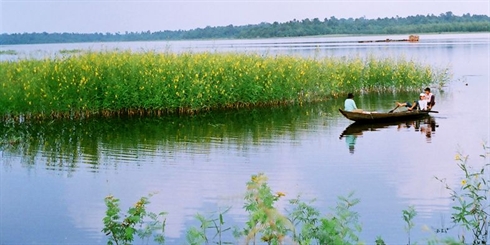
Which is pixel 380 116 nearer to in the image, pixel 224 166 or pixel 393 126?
pixel 393 126

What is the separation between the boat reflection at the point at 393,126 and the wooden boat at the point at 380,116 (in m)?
0.14

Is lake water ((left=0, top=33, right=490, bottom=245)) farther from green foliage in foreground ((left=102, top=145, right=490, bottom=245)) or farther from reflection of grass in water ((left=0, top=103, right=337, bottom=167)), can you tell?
green foliage in foreground ((left=102, top=145, right=490, bottom=245))

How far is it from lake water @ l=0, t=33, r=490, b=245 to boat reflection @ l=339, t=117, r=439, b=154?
0.07 metres

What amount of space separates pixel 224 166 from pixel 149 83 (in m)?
8.48

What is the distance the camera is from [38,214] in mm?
11289

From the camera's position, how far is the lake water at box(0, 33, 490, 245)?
10625 mm

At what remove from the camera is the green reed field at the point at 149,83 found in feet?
70.8

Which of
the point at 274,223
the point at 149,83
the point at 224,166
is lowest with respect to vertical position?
the point at 224,166

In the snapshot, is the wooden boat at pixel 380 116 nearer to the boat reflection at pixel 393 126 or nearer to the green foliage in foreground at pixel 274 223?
the boat reflection at pixel 393 126

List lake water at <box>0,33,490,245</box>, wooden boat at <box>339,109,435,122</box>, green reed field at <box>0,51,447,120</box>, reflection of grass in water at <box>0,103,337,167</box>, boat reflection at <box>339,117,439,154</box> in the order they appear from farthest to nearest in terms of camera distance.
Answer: green reed field at <box>0,51,447,120</box> < wooden boat at <box>339,109,435,122</box> < boat reflection at <box>339,117,439,154</box> < reflection of grass in water at <box>0,103,337,167</box> < lake water at <box>0,33,490,245</box>

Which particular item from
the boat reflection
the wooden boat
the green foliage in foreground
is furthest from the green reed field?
the green foliage in foreground

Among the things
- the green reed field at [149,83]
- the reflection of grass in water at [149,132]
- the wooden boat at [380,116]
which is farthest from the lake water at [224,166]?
the green reed field at [149,83]

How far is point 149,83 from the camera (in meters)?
22.4

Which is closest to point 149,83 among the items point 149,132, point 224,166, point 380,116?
point 149,132
